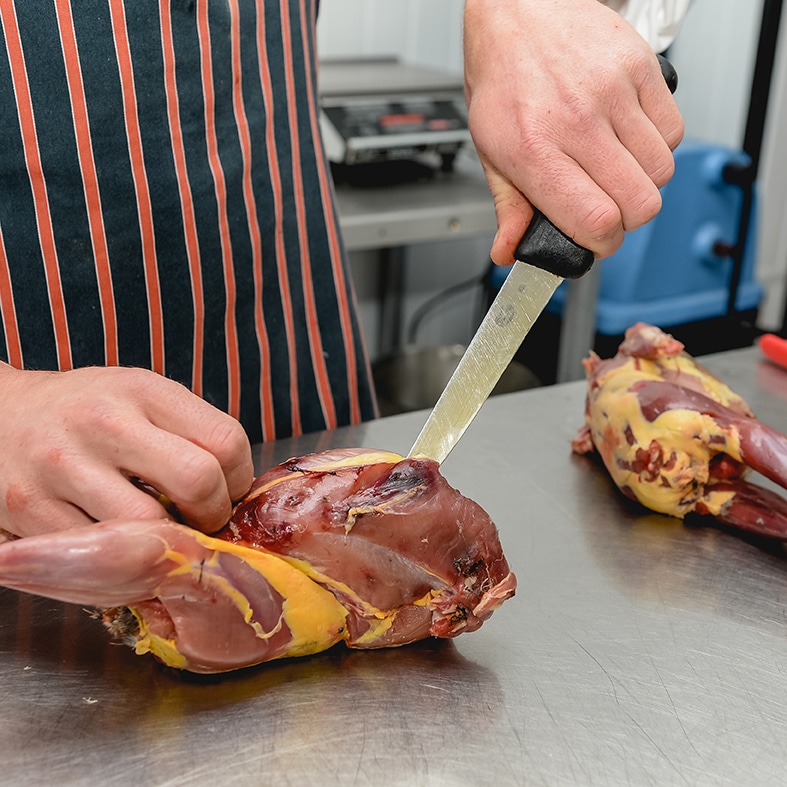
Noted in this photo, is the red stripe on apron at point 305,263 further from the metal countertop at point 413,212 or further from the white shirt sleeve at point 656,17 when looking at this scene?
the metal countertop at point 413,212

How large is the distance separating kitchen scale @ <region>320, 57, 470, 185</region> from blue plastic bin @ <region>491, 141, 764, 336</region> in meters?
0.59

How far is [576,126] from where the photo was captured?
1209mm

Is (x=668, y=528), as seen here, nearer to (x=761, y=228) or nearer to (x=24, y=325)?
(x=24, y=325)

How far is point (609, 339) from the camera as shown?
3.14 meters

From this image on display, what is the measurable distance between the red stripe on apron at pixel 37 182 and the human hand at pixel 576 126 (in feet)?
1.92

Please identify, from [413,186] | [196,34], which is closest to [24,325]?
[196,34]

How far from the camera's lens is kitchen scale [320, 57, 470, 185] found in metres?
2.77

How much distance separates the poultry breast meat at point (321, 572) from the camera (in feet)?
3.20

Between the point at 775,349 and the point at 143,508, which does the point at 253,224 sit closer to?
the point at 143,508

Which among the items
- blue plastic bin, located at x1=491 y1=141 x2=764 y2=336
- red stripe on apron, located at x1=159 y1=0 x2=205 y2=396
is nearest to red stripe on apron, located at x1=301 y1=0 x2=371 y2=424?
red stripe on apron, located at x1=159 y1=0 x2=205 y2=396

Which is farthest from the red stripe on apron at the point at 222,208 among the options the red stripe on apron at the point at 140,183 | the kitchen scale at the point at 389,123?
the kitchen scale at the point at 389,123

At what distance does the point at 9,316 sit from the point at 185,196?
30 cm

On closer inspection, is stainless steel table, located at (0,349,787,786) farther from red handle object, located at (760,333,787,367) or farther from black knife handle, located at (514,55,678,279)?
red handle object, located at (760,333,787,367)

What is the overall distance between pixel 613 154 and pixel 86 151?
27.7 inches
